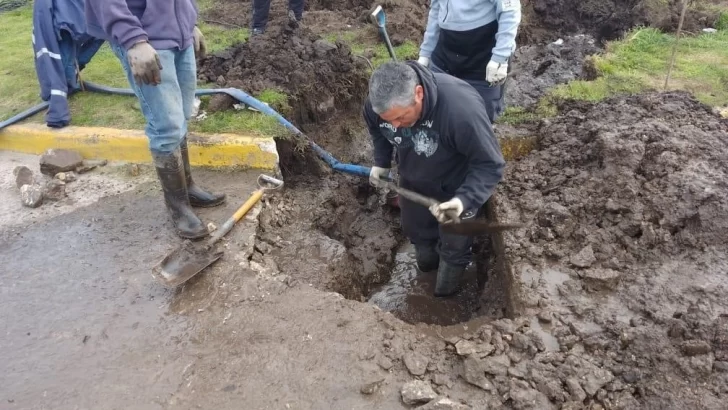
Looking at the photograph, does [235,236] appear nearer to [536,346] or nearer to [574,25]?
[536,346]

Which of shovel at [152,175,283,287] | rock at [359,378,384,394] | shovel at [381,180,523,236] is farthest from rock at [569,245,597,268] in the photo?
shovel at [152,175,283,287]

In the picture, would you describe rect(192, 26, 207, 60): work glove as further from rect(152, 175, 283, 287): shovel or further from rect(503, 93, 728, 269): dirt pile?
rect(503, 93, 728, 269): dirt pile

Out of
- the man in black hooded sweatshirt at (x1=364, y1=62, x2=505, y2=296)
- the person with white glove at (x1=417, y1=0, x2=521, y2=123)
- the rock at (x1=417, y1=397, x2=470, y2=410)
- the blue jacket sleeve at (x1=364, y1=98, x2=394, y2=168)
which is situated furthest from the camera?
the person with white glove at (x1=417, y1=0, x2=521, y2=123)

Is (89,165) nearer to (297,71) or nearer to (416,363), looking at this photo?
(297,71)

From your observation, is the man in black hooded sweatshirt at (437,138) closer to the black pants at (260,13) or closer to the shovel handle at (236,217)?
the shovel handle at (236,217)

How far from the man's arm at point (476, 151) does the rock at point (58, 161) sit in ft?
11.8

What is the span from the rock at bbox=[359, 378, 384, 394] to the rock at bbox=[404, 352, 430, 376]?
18 cm

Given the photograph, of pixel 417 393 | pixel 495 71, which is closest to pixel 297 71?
pixel 495 71

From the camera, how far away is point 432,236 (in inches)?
174

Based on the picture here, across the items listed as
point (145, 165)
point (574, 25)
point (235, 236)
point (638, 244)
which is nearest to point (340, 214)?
A: point (235, 236)

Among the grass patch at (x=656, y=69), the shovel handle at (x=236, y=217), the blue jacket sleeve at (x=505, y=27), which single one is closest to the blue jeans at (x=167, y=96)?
the shovel handle at (x=236, y=217)

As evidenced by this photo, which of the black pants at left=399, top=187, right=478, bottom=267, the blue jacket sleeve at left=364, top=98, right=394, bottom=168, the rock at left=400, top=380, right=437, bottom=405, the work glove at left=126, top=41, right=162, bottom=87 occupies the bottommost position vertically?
the black pants at left=399, top=187, right=478, bottom=267

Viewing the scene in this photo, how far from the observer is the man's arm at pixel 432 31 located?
4405 mm

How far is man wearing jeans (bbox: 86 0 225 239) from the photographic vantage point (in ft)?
10.3
